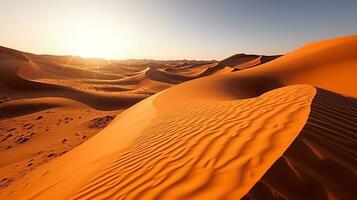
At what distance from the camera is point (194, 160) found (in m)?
3.32

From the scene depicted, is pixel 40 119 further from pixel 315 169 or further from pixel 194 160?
pixel 315 169

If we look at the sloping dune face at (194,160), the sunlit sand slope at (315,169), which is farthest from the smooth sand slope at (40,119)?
the sunlit sand slope at (315,169)

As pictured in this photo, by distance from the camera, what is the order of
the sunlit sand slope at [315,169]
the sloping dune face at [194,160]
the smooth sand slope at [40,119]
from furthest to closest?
the smooth sand slope at [40,119]
the sloping dune face at [194,160]
the sunlit sand slope at [315,169]

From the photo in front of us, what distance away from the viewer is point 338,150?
3.01 m

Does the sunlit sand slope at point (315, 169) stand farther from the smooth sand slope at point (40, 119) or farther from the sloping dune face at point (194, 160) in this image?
the smooth sand slope at point (40, 119)

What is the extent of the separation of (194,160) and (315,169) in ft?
4.15

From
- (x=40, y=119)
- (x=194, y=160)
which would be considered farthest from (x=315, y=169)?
(x=40, y=119)

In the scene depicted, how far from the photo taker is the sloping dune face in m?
2.77

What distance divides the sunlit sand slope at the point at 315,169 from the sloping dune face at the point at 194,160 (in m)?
0.11

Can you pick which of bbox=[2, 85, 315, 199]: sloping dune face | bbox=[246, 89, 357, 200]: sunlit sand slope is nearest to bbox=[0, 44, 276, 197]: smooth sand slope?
bbox=[2, 85, 315, 199]: sloping dune face

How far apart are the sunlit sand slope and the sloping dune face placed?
4.3 inches

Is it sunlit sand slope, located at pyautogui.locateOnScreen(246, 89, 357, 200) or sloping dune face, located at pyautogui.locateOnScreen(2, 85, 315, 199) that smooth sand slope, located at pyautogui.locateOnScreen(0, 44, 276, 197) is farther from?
sunlit sand slope, located at pyautogui.locateOnScreen(246, 89, 357, 200)

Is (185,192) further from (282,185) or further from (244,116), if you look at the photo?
(244,116)

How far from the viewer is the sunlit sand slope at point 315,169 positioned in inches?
92.5
